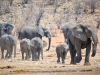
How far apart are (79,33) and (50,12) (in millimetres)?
27797

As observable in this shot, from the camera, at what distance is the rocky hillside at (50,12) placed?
3528 cm

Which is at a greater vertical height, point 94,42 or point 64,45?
point 94,42

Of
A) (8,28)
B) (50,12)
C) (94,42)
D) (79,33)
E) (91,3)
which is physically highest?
(91,3)

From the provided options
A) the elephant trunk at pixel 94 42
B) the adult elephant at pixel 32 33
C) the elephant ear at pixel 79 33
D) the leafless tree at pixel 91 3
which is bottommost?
the adult elephant at pixel 32 33

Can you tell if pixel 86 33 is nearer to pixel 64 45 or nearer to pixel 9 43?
pixel 64 45

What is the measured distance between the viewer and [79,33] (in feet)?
42.3

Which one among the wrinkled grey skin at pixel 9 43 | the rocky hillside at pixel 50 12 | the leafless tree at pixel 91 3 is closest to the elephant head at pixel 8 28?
the wrinkled grey skin at pixel 9 43

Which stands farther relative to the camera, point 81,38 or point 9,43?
point 9,43

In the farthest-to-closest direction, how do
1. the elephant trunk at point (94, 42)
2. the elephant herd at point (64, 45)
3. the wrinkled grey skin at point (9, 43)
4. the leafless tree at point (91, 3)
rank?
1. the leafless tree at point (91, 3)
2. the wrinkled grey skin at point (9, 43)
3. the elephant herd at point (64, 45)
4. the elephant trunk at point (94, 42)

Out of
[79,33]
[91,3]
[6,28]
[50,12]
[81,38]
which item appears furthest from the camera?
[91,3]

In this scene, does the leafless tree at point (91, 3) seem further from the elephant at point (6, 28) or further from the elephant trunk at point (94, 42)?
the elephant trunk at point (94, 42)

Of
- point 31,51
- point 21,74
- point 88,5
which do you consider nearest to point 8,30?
point 31,51

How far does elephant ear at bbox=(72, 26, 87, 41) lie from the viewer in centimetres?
1269

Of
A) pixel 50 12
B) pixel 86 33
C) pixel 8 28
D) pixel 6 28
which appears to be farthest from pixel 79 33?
pixel 50 12
